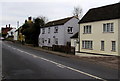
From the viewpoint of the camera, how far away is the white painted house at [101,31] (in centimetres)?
3022

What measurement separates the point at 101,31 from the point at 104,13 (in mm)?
3053

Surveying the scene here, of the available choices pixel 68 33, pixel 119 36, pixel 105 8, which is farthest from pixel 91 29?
pixel 68 33

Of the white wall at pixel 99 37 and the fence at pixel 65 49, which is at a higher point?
the white wall at pixel 99 37

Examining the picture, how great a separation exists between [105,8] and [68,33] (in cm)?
1418

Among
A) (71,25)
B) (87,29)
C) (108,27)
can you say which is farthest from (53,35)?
(108,27)

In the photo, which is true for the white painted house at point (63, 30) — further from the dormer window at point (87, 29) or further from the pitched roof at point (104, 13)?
the dormer window at point (87, 29)

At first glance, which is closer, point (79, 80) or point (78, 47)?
point (79, 80)

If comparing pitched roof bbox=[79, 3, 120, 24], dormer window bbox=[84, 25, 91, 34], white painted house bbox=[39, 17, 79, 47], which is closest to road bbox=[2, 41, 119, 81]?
pitched roof bbox=[79, 3, 120, 24]

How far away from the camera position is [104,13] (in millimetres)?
33969

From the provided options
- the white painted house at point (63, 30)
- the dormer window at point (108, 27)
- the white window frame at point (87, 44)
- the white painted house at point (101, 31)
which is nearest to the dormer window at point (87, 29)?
the white painted house at point (101, 31)

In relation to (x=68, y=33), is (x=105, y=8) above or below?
above

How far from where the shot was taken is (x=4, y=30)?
6309 inches

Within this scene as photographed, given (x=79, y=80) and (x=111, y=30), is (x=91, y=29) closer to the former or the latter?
(x=111, y=30)

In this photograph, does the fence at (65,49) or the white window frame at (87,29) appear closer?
the fence at (65,49)
